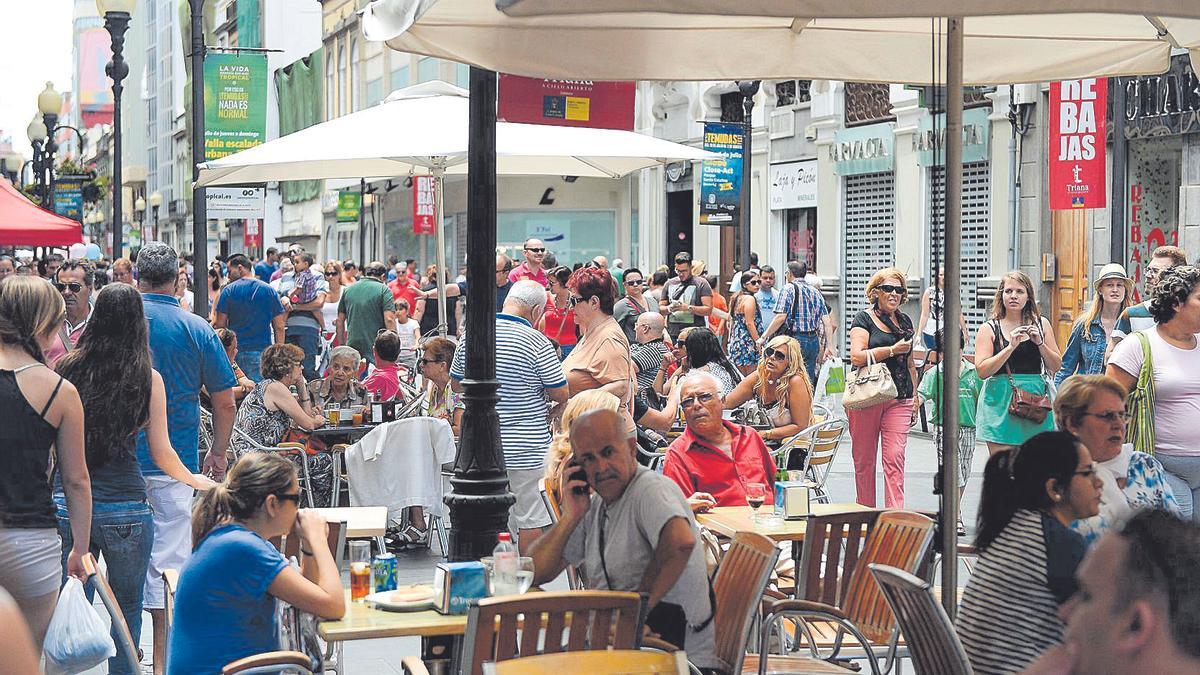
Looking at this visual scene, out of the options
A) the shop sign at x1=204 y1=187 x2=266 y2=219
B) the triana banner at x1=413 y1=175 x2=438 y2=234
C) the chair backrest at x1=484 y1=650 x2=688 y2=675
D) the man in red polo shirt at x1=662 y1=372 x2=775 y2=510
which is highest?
the triana banner at x1=413 y1=175 x2=438 y2=234

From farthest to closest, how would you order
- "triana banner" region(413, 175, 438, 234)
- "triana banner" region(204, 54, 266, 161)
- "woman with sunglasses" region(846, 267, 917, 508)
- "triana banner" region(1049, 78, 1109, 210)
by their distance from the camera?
"triana banner" region(413, 175, 438, 234) < "triana banner" region(204, 54, 266, 161) < "triana banner" region(1049, 78, 1109, 210) < "woman with sunglasses" region(846, 267, 917, 508)

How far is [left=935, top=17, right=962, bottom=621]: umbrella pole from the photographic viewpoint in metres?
5.39

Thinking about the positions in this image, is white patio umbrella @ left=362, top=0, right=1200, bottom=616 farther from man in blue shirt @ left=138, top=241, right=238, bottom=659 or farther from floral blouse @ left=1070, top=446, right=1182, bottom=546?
man in blue shirt @ left=138, top=241, right=238, bottom=659

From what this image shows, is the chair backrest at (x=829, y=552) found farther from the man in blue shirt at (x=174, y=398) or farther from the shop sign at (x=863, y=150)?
the shop sign at (x=863, y=150)

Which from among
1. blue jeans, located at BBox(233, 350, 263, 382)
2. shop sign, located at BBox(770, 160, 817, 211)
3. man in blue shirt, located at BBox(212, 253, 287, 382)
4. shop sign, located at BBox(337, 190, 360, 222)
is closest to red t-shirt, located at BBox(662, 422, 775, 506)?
man in blue shirt, located at BBox(212, 253, 287, 382)

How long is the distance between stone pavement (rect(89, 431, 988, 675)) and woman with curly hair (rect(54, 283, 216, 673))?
4.47ft

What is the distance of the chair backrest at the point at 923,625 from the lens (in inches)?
173

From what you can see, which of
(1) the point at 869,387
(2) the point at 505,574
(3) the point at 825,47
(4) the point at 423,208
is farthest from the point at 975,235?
(2) the point at 505,574

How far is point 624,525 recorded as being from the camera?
560 centimetres

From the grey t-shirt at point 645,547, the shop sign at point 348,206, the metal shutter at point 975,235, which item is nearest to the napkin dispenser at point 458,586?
the grey t-shirt at point 645,547

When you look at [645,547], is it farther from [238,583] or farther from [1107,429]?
[1107,429]

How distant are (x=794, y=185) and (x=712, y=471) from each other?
2057cm

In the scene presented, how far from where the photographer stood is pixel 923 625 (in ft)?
15.1

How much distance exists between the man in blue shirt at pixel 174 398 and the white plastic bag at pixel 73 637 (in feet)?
4.48
